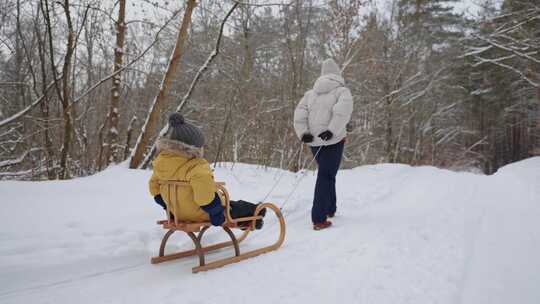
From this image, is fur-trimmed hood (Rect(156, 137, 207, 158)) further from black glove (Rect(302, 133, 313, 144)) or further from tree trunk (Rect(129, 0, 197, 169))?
tree trunk (Rect(129, 0, 197, 169))

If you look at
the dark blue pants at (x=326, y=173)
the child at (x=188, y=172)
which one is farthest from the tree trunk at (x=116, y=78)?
the child at (x=188, y=172)

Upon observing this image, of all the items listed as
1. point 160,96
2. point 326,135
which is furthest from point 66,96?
point 326,135

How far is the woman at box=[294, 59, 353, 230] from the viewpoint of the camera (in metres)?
4.36

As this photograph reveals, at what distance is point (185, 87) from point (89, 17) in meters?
5.81

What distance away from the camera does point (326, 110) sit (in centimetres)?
453

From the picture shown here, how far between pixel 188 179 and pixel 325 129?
2.15 m

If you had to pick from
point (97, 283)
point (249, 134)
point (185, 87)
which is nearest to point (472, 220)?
point (97, 283)

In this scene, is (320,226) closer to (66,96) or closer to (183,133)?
(183,133)

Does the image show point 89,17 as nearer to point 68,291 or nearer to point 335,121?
point 335,121

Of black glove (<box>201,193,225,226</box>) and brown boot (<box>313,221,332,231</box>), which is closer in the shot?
black glove (<box>201,193,225,226</box>)

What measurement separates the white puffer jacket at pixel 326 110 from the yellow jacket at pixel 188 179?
1920mm

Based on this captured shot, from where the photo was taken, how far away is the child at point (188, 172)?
2.88 metres

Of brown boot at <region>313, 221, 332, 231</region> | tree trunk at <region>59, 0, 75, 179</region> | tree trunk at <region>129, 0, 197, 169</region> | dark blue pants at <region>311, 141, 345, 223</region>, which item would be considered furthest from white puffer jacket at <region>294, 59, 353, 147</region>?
tree trunk at <region>59, 0, 75, 179</region>

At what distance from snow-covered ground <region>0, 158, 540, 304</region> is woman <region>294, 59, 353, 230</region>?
0.33m
